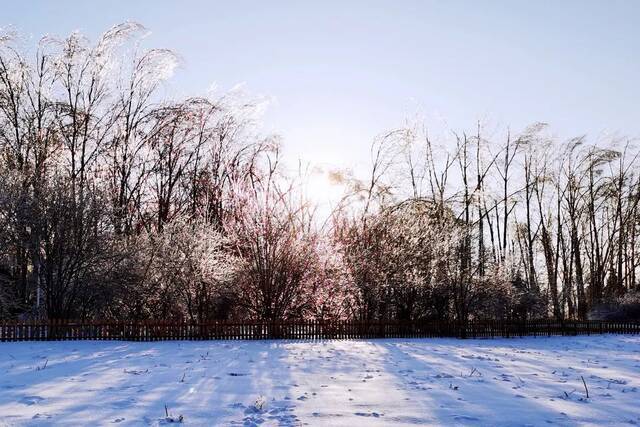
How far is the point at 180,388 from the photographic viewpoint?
880cm

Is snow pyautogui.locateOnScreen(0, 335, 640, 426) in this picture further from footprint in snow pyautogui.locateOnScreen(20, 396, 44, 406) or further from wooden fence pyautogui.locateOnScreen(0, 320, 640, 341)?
wooden fence pyautogui.locateOnScreen(0, 320, 640, 341)

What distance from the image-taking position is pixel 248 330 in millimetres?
21688

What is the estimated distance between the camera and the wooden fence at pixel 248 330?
1925 centimetres

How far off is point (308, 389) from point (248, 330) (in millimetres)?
13062

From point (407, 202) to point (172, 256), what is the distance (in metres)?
13.1

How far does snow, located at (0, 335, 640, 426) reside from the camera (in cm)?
690


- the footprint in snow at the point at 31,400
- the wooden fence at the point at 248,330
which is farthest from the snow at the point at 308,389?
the wooden fence at the point at 248,330

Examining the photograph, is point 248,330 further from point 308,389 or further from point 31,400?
point 31,400

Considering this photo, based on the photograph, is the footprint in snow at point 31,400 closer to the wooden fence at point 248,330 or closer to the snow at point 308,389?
the snow at point 308,389

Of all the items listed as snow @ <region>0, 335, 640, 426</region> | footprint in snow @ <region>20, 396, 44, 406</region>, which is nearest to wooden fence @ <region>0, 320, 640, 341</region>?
snow @ <region>0, 335, 640, 426</region>

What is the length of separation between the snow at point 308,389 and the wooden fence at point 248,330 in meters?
4.48

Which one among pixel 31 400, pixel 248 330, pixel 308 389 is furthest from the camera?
pixel 248 330

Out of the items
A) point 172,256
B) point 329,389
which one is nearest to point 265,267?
point 172,256

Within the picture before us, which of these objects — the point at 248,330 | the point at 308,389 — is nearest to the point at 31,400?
the point at 308,389
